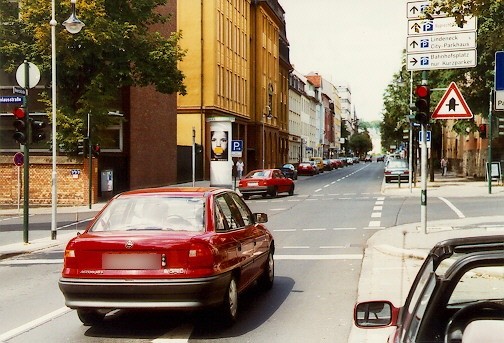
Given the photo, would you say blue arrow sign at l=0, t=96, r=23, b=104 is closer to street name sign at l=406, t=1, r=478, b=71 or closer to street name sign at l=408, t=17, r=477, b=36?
street name sign at l=406, t=1, r=478, b=71

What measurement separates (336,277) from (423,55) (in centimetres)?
571

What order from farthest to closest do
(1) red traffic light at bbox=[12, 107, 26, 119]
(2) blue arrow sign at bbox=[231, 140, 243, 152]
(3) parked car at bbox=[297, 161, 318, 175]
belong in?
(3) parked car at bbox=[297, 161, 318, 175] < (2) blue arrow sign at bbox=[231, 140, 243, 152] < (1) red traffic light at bbox=[12, 107, 26, 119]

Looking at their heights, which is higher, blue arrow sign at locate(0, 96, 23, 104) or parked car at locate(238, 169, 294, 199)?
blue arrow sign at locate(0, 96, 23, 104)

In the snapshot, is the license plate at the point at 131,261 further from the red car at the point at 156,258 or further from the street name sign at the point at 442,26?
the street name sign at the point at 442,26

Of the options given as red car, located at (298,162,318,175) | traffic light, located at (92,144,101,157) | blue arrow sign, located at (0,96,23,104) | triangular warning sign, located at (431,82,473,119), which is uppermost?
blue arrow sign, located at (0,96,23,104)

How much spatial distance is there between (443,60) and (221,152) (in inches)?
1116

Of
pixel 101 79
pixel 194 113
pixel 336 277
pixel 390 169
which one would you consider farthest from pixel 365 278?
pixel 194 113

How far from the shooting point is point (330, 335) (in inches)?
282

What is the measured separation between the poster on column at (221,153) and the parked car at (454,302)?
38928 mm

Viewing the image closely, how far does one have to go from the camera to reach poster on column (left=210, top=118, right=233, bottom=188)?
138ft

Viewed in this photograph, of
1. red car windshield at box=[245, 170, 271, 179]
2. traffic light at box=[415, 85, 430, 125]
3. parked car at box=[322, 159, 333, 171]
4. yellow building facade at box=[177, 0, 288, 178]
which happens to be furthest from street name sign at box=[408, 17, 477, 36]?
parked car at box=[322, 159, 333, 171]

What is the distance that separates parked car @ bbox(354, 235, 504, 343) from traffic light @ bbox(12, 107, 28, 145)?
14.9 meters

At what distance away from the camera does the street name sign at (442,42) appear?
46.1 feet

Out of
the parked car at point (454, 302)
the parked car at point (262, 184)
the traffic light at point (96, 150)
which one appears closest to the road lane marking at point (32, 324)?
the parked car at point (454, 302)
